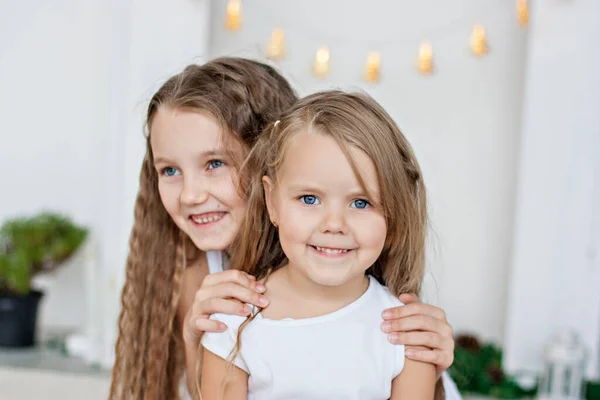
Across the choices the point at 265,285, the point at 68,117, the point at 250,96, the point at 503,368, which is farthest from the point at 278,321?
the point at 68,117

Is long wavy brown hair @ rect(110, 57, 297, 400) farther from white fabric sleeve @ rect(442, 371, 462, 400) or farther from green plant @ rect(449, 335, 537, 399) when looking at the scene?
green plant @ rect(449, 335, 537, 399)

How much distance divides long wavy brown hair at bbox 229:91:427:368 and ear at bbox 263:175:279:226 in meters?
0.01

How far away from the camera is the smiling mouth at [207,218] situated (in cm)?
127

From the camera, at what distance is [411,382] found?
43.1 inches

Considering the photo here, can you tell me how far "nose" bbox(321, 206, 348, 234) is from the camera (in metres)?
1.00

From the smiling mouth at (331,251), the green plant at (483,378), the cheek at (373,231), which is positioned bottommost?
the green plant at (483,378)

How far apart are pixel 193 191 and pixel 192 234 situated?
0.10 meters

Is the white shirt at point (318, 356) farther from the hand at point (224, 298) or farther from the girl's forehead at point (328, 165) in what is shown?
the girl's forehead at point (328, 165)

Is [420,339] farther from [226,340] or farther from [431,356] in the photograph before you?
[226,340]

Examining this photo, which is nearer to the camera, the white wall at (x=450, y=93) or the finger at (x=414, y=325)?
the finger at (x=414, y=325)

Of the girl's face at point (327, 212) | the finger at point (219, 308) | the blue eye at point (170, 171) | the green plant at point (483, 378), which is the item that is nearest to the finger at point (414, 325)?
the girl's face at point (327, 212)

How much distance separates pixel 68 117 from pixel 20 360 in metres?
1.11

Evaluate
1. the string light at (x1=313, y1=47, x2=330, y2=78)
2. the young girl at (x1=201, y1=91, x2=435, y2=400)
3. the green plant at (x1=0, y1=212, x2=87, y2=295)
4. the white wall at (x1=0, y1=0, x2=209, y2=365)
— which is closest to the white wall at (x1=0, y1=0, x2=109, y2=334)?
the white wall at (x1=0, y1=0, x2=209, y2=365)

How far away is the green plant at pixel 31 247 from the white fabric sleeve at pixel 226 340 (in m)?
2.02
